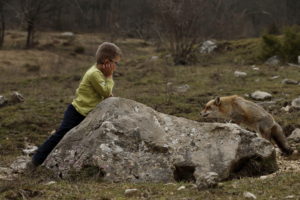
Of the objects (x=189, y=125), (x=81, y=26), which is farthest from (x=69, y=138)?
(x=81, y=26)

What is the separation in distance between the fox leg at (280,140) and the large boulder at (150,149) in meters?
1.61

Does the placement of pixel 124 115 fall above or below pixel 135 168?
above

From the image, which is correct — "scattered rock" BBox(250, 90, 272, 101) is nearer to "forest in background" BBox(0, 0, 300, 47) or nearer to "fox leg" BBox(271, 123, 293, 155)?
"fox leg" BBox(271, 123, 293, 155)

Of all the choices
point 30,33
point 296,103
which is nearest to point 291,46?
point 296,103

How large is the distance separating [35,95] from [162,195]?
471 inches

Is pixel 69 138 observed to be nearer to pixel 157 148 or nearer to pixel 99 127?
pixel 99 127

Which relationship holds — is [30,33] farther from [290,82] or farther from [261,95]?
[261,95]

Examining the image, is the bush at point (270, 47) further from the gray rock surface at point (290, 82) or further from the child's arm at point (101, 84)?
the child's arm at point (101, 84)

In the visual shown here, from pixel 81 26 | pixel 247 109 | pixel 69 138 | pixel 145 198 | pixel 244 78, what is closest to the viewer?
pixel 145 198

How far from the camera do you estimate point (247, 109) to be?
9.41 m

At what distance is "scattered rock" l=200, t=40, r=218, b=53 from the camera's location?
88.9 feet

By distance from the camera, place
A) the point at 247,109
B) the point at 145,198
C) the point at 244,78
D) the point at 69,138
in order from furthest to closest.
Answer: the point at 244,78 < the point at 247,109 < the point at 69,138 < the point at 145,198

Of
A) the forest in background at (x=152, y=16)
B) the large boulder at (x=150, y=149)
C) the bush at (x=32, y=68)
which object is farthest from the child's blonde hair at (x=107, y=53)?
the bush at (x=32, y=68)

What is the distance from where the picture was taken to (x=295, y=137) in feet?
30.1
